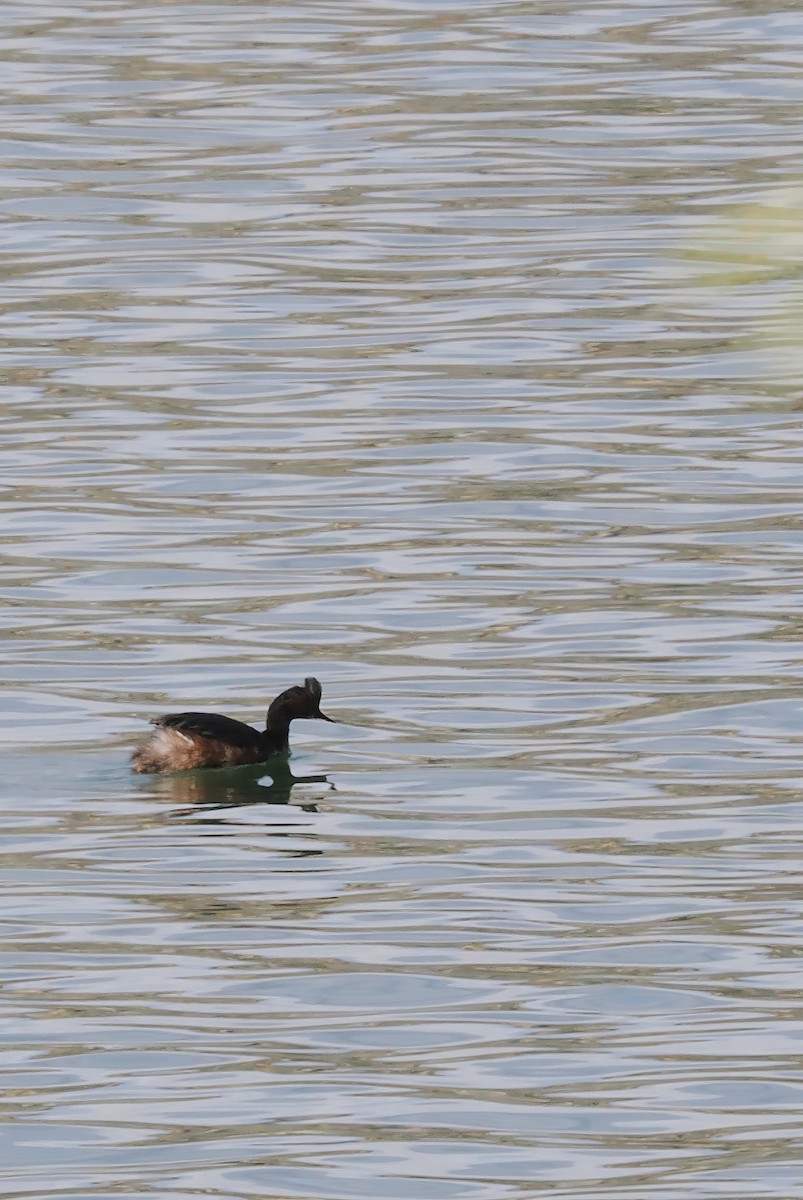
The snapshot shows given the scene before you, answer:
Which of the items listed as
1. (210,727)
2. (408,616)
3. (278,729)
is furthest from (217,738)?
(408,616)

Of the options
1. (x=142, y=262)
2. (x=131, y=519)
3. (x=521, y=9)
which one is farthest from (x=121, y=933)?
(x=521, y=9)

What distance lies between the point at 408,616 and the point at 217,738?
7.28ft

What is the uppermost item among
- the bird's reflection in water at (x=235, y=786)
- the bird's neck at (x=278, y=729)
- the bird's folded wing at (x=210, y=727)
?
the bird's folded wing at (x=210, y=727)

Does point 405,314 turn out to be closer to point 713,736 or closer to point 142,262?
point 142,262

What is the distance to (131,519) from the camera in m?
15.6

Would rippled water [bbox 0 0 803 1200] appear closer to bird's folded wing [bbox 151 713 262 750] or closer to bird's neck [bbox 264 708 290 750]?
bird's neck [bbox 264 708 290 750]

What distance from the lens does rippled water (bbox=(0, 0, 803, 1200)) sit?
28.0 feet

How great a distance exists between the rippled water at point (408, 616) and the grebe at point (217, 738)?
0.17m

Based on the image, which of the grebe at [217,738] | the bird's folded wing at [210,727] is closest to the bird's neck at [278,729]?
the grebe at [217,738]

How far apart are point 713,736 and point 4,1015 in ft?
12.6

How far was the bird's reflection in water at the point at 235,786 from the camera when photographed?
39.0 ft

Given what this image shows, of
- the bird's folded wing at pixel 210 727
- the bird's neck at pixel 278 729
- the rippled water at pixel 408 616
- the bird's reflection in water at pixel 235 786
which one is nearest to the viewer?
the rippled water at pixel 408 616

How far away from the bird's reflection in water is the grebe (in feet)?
0.29

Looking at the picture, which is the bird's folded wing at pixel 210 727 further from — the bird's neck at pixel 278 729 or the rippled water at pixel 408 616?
the rippled water at pixel 408 616
